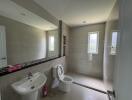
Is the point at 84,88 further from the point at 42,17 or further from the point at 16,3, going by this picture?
the point at 16,3

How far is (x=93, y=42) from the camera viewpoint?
3.73 m

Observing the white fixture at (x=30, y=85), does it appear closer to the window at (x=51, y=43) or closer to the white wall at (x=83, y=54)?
the window at (x=51, y=43)

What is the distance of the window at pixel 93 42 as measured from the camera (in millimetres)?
3646

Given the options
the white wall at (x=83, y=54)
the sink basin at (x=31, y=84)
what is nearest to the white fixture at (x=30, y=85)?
the sink basin at (x=31, y=84)

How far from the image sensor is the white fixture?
1.32 meters

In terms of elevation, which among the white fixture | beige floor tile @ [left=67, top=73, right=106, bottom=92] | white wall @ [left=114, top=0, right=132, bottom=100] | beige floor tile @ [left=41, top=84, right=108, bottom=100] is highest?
white wall @ [left=114, top=0, right=132, bottom=100]

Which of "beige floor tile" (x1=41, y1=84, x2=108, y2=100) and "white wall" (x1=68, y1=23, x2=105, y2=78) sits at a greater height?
"white wall" (x1=68, y1=23, x2=105, y2=78)

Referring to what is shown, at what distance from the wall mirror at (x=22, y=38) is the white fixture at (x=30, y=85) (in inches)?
10.8

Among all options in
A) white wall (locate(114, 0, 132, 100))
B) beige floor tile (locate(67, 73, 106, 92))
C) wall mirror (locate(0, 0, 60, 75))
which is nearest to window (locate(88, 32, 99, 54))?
beige floor tile (locate(67, 73, 106, 92))

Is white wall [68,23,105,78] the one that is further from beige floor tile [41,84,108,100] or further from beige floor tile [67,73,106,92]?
beige floor tile [41,84,108,100]

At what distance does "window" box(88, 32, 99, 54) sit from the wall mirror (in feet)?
5.18

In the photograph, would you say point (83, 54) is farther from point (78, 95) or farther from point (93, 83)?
point (78, 95)

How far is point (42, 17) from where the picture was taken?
2.16 metres

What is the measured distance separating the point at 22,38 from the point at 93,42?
3.02 m
